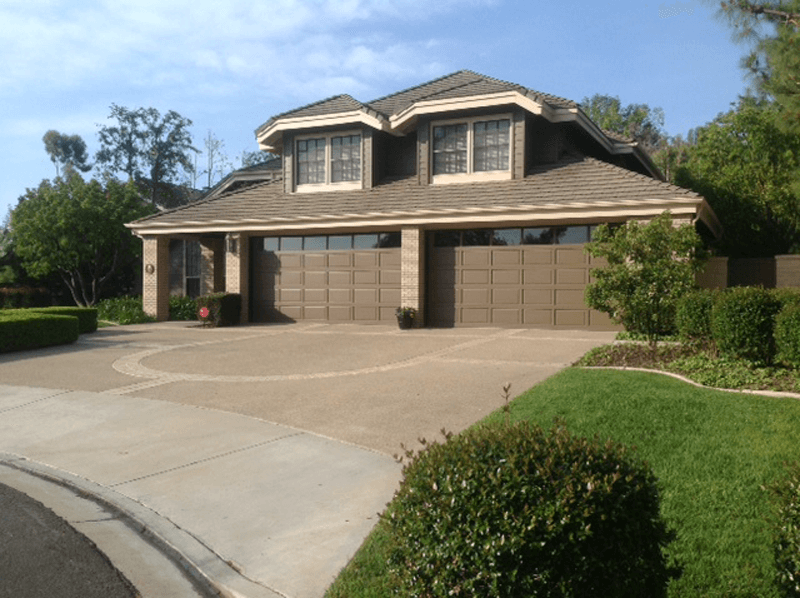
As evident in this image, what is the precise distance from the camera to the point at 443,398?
9.17 meters

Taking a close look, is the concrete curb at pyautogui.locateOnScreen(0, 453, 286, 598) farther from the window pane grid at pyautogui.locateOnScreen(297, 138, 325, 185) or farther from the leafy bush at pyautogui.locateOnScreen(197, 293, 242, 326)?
the window pane grid at pyautogui.locateOnScreen(297, 138, 325, 185)

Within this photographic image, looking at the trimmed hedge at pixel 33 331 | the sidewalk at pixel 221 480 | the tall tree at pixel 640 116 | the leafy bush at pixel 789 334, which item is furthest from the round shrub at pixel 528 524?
the tall tree at pixel 640 116

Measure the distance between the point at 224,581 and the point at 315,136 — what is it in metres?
19.3

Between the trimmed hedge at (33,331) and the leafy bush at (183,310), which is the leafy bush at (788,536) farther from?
the leafy bush at (183,310)

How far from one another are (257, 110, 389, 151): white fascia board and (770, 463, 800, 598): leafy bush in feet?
61.8

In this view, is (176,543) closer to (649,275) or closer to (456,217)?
(649,275)

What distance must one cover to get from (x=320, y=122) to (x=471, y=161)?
16.5ft

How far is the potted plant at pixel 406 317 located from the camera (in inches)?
752

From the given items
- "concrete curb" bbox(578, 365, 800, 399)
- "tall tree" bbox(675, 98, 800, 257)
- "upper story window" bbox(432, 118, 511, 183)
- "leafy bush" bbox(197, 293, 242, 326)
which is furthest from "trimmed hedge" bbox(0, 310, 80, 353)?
"tall tree" bbox(675, 98, 800, 257)

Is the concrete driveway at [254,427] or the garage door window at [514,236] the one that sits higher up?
the garage door window at [514,236]

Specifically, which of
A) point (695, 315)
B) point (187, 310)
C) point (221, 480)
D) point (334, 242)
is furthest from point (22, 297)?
point (695, 315)

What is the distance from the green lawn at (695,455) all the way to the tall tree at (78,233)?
23.8 meters

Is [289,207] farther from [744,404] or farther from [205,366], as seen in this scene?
[744,404]

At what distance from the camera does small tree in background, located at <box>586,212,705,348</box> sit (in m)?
11.8
